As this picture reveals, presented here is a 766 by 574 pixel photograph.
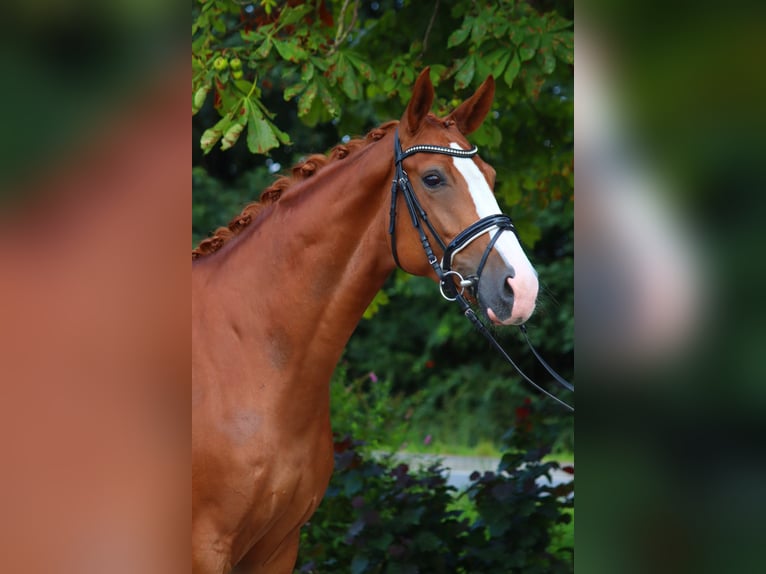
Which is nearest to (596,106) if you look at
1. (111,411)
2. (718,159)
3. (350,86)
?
(718,159)

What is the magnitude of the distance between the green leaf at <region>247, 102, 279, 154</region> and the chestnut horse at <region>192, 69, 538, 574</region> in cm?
53

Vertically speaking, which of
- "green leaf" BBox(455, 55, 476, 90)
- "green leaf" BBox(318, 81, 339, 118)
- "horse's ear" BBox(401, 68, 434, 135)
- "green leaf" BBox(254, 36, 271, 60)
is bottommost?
"green leaf" BBox(455, 55, 476, 90)

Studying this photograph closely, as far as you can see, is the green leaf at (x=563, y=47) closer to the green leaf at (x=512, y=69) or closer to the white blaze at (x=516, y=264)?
the green leaf at (x=512, y=69)

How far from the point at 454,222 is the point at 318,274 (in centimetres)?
49

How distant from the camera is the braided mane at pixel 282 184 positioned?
118 inches

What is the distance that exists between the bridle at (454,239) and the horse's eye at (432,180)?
2.2 inches

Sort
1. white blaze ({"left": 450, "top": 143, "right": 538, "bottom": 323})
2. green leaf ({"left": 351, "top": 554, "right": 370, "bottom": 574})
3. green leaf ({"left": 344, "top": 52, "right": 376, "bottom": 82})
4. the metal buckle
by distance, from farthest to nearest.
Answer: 1. green leaf ({"left": 351, "top": 554, "right": 370, "bottom": 574})
2. green leaf ({"left": 344, "top": 52, "right": 376, "bottom": 82})
3. the metal buckle
4. white blaze ({"left": 450, "top": 143, "right": 538, "bottom": 323})

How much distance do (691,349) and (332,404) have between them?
5663 mm

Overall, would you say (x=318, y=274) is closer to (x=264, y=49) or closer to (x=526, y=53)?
(x=264, y=49)

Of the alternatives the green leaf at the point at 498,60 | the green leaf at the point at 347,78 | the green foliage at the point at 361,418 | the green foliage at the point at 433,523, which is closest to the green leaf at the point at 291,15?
the green leaf at the point at 347,78

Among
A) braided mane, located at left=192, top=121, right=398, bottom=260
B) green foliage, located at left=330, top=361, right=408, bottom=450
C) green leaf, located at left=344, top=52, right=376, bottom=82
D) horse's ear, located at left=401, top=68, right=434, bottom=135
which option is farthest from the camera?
green foliage, located at left=330, top=361, right=408, bottom=450

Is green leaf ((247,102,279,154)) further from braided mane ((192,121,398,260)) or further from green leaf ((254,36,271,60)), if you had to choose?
braided mane ((192,121,398,260))

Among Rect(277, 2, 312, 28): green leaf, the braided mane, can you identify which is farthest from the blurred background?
Rect(277, 2, 312, 28): green leaf

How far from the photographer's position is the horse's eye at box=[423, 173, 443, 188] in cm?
274
